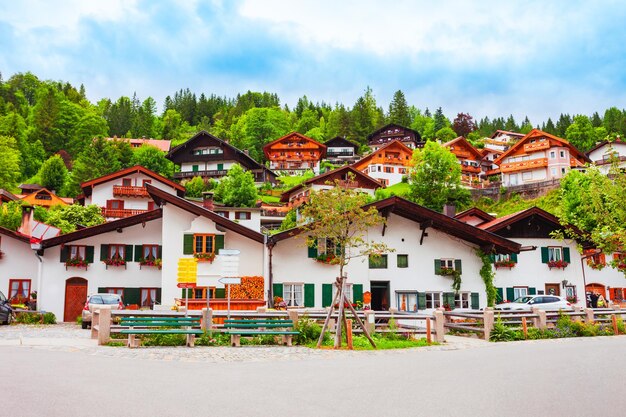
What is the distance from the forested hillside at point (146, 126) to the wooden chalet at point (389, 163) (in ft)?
90.5

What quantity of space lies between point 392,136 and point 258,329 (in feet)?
341

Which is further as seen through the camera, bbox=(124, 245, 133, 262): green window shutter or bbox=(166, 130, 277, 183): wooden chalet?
bbox=(166, 130, 277, 183): wooden chalet

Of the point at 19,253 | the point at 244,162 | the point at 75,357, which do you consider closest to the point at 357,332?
the point at 75,357

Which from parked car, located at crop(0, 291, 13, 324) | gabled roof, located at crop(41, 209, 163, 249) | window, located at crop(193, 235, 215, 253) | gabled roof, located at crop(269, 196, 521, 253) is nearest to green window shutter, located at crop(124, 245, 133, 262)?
gabled roof, located at crop(41, 209, 163, 249)

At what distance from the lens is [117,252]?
32.8m

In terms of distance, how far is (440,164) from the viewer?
7338 cm

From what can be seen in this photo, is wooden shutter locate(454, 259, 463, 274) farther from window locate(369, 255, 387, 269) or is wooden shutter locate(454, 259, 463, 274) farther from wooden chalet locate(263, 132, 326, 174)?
wooden chalet locate(263, 132, 326, 174)

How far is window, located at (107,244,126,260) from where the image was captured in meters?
32.7

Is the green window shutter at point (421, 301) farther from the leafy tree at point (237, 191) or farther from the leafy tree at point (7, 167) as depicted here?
the leafy tree at point (7, 167)

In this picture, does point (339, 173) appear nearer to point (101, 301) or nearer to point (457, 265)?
point (457, 265)

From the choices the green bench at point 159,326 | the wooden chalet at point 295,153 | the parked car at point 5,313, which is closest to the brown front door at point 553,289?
the green bench at point 159,326

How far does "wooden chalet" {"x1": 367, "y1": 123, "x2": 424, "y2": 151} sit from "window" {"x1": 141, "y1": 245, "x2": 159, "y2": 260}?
8920 centimetres

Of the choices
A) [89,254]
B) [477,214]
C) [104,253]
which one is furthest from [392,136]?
[89,254]

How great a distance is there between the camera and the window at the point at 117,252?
3269cm
